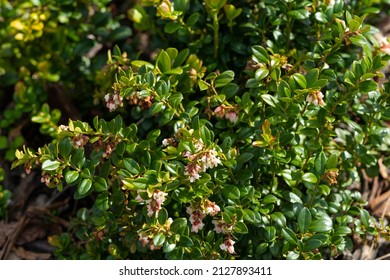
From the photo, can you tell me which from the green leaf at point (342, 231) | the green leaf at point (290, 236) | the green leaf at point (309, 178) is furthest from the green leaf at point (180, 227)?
the green leaf at point (342, 231)

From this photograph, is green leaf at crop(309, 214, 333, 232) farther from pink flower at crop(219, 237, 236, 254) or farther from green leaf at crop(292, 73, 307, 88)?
green leaf at crop(292, 73, 307, 88)

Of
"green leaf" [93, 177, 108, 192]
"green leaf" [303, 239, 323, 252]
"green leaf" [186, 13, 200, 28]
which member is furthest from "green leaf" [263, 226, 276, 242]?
"green leaf" [186, 13, 200, 28]

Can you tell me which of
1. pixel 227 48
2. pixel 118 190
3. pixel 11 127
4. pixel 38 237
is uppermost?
pixel 227 48

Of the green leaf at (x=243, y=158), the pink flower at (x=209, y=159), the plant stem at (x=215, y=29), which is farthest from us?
the plant stem at (x=215, y=29)

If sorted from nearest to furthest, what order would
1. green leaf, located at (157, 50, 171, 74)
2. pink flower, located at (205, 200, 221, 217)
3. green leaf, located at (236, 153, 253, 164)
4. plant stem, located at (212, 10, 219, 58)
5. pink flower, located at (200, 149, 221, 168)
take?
pink flower, located at (200, 149, 221, 168) < pink flower, located at (205, 200, 221, 217) < green leaf, located at (236, 153, 253, 164) < green leaf, located at (157, 50, 171, 74) < plant stem, located at (212, 10, 219, 58)

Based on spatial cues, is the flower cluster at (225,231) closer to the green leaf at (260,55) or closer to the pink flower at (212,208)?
the pink flower at (212,208)
